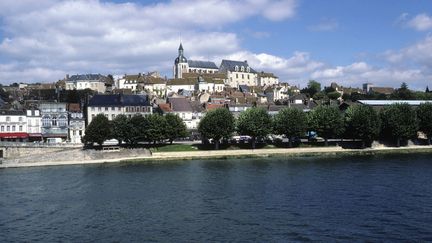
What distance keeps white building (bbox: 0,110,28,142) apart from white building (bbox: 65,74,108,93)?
5353 centimetres

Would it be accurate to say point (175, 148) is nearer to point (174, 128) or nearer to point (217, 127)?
point (174, 128)

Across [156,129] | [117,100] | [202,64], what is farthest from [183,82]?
[156,129]

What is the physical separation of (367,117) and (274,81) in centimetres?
9885

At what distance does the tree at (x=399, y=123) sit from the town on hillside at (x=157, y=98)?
1653 centimetres

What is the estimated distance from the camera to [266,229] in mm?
26766

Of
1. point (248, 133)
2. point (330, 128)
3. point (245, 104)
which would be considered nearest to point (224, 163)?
point (248, 133)

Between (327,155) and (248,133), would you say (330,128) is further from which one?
(248,133)

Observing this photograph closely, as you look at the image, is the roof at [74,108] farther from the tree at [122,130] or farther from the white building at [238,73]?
the white building at [238,73]

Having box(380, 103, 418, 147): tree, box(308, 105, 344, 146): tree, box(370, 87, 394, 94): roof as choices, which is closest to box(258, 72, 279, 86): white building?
box(370, 87, 394, 94): roof

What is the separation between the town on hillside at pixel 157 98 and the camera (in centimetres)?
7938

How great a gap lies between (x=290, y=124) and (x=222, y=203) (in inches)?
1488

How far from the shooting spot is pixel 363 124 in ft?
230

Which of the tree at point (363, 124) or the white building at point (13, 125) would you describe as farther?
the white building at point (13, 125)

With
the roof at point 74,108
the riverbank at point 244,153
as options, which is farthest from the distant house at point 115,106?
the riverbank at point 244,153
